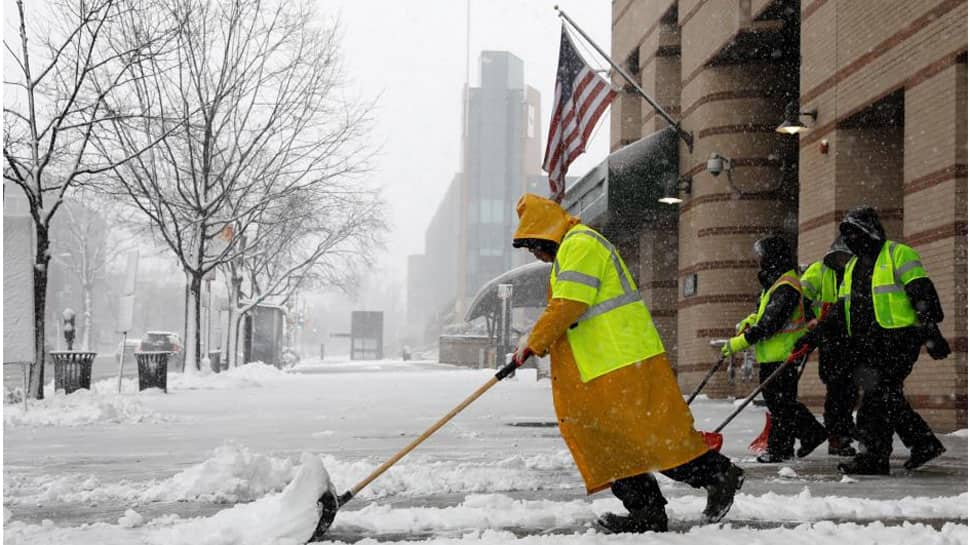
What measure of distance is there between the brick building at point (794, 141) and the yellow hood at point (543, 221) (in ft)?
21.0

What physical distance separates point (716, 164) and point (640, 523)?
1151 cm

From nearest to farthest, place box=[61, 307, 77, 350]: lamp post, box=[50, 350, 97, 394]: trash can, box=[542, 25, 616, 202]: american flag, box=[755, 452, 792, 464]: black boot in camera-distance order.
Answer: box=[755, 452, 792, 464]: black boot → box=[50, 350, 97, 394]: trash can → box=[542, 25, 616, 202]: american flag → box=[61, 307, 77, 350]: lamp post

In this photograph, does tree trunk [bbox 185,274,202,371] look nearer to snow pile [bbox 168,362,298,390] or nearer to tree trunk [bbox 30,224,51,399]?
snow pile [bbox 168,362,298,390]

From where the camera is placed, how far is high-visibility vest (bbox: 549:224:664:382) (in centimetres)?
453

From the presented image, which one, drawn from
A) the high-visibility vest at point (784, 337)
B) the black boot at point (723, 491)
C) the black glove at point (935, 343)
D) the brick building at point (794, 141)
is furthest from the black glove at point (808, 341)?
the brick building at point (794, 141)

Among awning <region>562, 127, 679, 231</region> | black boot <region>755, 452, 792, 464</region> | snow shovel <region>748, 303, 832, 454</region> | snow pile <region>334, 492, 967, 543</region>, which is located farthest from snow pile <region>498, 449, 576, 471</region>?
awning <region>562, 127, 679, 231</region>

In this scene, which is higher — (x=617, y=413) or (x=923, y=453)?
(x=617, y=413)

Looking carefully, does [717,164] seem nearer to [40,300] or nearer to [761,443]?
[761,443]

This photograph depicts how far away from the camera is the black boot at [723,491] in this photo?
15.3 feet

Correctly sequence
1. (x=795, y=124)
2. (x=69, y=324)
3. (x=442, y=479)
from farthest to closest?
(x=69, y=324) → (x=795, y=124) → (x=442, y=479)

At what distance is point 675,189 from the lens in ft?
57.1

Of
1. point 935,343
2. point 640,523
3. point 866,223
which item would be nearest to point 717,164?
point 866,223

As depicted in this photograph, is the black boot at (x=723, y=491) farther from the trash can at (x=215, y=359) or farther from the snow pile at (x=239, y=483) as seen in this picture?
the trash can at (x=215, y=359)

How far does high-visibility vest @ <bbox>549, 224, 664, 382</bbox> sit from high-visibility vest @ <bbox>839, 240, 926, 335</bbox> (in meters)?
2.48
